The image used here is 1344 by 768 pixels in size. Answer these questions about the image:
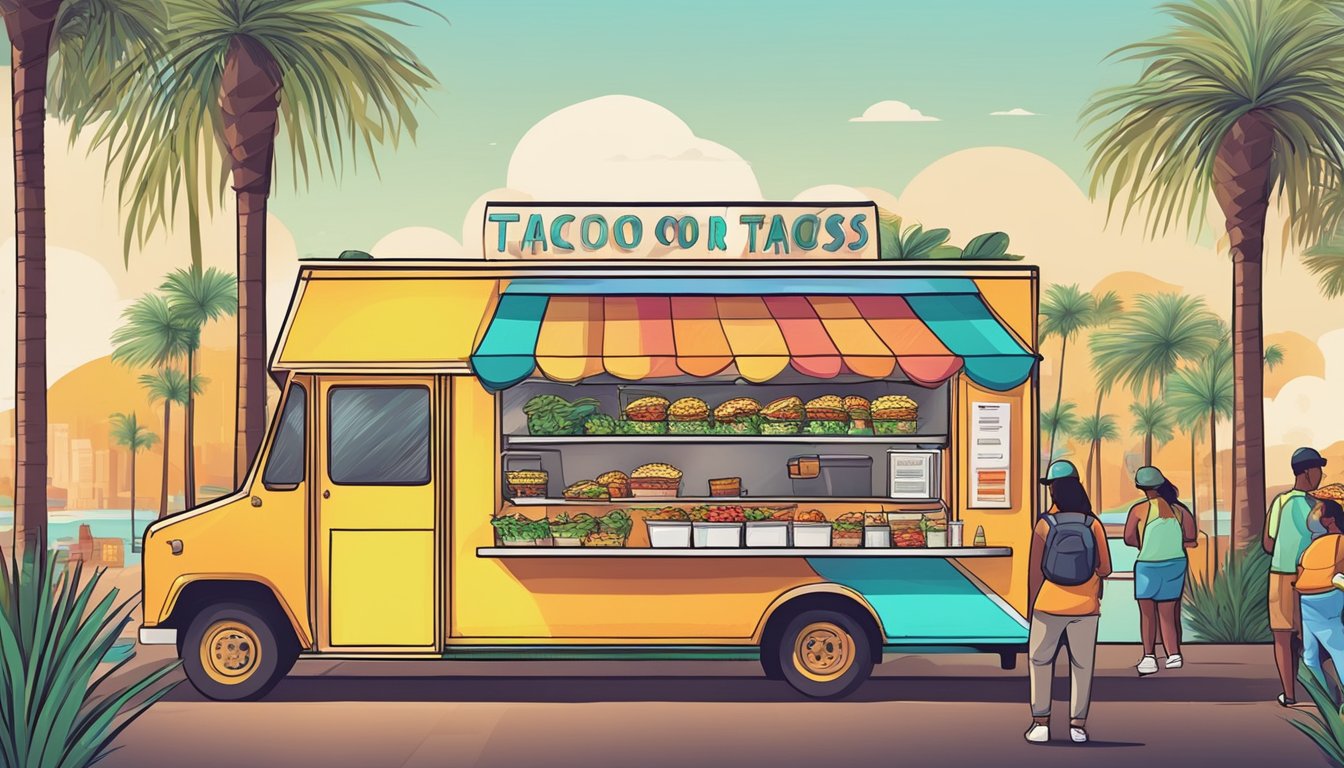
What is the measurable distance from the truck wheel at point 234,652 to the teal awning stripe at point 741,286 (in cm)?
324

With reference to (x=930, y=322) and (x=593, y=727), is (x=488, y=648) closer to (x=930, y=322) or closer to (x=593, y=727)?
(x=593, y=727)

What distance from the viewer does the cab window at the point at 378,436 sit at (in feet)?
36.3

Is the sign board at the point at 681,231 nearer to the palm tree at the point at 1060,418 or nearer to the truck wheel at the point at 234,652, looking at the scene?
the truck wheel at the point at 234,652

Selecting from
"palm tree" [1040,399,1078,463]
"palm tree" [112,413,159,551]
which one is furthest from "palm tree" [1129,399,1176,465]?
"palm tree" [112,413,159,551]

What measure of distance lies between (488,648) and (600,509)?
1.39 meters

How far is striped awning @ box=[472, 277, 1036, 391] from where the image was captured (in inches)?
426

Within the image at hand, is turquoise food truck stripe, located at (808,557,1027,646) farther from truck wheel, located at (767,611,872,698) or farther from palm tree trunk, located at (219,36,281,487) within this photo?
palm tree trunk, located at (219,36,281,487)

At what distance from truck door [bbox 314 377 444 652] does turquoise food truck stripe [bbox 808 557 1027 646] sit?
305 centimetres

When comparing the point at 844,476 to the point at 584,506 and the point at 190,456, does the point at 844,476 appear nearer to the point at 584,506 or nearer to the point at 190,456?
the point at 584,506

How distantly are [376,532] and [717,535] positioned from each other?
8.67 feet

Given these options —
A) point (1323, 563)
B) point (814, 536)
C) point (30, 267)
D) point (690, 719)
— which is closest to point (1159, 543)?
point (1323, 563)

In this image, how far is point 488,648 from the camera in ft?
36.2

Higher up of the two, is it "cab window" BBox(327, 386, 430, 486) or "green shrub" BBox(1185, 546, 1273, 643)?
"cab window" BBox(327, 386, 430, 486)

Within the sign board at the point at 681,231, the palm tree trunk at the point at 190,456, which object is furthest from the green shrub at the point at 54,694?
the palm tree trunk at the point at 190,456
